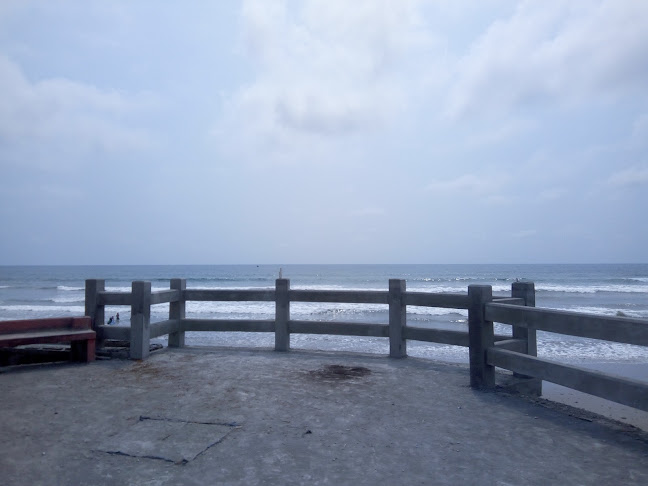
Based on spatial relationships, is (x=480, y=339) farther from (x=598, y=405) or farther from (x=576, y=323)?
(x=598, y=405)

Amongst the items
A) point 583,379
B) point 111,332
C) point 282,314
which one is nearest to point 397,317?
point 282,314

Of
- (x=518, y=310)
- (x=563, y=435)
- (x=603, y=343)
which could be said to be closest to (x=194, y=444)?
(x=563, y=435)

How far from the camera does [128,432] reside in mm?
4160

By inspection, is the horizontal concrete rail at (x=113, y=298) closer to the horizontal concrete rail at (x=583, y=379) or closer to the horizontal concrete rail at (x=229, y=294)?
the horizontal concrete rail at (x=229, y=294)

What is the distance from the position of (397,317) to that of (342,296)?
0.89 m

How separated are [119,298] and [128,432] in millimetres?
A: 3739

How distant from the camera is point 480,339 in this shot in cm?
573

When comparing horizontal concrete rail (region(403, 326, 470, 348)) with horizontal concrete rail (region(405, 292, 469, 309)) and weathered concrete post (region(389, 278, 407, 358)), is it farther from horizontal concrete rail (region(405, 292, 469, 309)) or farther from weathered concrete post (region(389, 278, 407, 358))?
horizontal concrete rail (region(405, 292, 469, 309))

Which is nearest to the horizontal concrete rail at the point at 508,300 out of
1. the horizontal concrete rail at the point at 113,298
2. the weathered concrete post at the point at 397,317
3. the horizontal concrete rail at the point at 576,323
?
the horizontal concrete rail at the point at 576,323

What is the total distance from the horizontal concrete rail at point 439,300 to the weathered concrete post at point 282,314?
1857 mm

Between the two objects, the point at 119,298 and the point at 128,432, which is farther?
the point at 119,298

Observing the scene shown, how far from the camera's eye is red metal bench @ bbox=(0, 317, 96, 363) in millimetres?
6520

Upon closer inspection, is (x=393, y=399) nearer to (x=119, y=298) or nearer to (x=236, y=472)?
(x=236, y=472)

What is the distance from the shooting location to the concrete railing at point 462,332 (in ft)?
13.9
